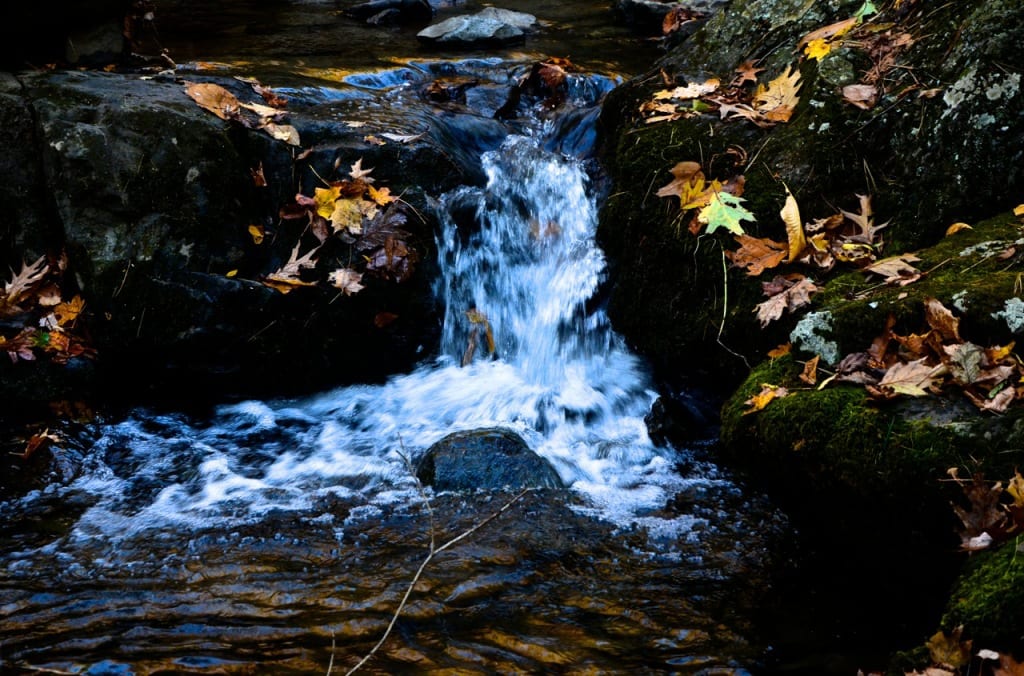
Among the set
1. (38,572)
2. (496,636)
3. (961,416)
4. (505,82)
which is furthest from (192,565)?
(505,82)

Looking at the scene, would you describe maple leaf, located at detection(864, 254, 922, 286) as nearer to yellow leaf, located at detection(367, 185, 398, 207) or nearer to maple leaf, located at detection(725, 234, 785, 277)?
maple leaf, located at detection(725, 234, 785, 277)

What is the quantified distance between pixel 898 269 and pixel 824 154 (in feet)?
3.17

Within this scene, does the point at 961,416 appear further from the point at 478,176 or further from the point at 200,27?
the point at 200,27

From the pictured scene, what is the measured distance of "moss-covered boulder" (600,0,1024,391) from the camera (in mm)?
3965

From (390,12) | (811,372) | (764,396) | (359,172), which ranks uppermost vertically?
(390,12)

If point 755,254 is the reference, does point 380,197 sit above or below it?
above

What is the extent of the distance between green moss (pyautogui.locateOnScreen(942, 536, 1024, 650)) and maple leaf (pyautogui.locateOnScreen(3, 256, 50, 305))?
5.06m

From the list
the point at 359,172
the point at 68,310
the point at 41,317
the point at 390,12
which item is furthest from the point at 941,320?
the point at 390,12

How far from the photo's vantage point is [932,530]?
2748mm

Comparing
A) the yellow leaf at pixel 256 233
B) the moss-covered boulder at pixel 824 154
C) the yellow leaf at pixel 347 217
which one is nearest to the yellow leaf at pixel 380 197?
the yellow leaf at pixel 347 217

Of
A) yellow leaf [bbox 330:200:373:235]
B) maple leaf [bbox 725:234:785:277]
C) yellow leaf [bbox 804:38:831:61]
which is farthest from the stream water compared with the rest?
yellow leaf [bbox 804:38:831:61]

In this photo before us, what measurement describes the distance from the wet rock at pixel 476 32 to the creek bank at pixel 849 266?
477cm

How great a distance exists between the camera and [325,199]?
17.4 feet

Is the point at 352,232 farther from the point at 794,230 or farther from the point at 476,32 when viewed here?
the point at 476,32
